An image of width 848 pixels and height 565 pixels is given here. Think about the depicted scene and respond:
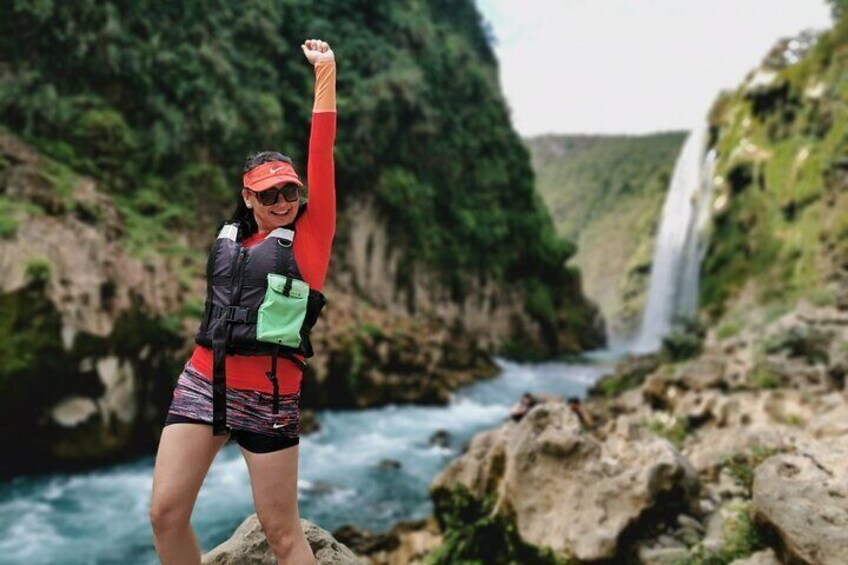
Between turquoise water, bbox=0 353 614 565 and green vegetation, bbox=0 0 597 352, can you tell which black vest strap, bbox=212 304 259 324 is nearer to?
turquoise water, bbox=0 353 614 565

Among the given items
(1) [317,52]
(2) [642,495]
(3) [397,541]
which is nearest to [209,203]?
(3) [397,541]

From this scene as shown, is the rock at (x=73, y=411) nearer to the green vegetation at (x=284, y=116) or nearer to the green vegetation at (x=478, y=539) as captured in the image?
the green vegetation at (x=284, y=116)

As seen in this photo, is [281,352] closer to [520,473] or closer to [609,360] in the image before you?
[520,473]

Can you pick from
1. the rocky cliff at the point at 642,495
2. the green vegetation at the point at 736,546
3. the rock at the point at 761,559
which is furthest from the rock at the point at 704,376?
the rock at the point at 761,559

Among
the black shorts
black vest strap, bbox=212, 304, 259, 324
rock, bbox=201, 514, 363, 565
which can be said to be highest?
black vest strap, bbox=212, 304, 259, 324

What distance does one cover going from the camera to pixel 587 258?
91.6m

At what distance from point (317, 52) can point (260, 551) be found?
94.5 inches

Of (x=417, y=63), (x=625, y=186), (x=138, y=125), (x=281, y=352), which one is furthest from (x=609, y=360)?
(x=625, y=186)

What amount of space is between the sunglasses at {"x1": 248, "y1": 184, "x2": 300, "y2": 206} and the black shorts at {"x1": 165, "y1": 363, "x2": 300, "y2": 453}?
0.73 metres

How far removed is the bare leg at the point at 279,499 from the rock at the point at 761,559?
3356mm

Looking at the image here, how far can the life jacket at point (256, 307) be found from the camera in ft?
7.54

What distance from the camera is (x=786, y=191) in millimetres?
26219

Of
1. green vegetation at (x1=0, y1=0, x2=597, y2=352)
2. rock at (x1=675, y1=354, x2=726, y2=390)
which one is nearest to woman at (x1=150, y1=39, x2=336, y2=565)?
green vegetation at (x1=0, y1=0, x2=597, y2=352)

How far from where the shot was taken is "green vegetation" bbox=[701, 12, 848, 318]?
69.3ft
